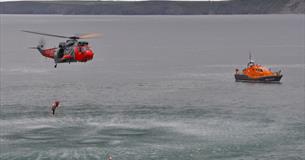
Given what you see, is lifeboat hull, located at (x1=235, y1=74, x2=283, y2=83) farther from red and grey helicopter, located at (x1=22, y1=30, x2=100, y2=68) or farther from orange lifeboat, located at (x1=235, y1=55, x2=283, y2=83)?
red and grey helicopter, located at (x1=22, y1=30, x2=100, y2=68)

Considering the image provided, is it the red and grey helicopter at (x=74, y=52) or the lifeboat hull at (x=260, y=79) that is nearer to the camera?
the red and grey helicopter at (x=74, y=52)

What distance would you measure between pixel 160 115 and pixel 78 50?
62.8 metres

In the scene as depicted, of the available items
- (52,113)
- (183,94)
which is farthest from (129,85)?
(52,113)

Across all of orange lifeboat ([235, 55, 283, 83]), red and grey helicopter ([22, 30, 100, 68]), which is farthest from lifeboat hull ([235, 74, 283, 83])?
red and grey helicopter ([22, 30, 100, 68])

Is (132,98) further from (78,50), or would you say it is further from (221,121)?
(78,50)

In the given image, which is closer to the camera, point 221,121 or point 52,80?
point 221,121

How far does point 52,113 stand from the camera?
140 metres

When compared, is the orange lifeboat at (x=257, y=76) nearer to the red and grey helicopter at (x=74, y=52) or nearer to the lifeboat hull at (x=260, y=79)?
the lifeboat hull at (x=260, y=79)

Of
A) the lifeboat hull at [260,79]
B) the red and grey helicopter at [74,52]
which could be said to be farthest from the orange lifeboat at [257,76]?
the red and grey helicopter at [74,52]

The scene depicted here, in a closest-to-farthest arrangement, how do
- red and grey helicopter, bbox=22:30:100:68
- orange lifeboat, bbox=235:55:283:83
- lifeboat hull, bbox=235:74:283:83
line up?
red and grey helicopter, bbox=22:30:100:68
lifeboat hull, bbox=235:74:283:83
orange lifeboat, bbox=235:55:283:83

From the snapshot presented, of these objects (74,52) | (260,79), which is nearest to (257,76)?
(260,79)

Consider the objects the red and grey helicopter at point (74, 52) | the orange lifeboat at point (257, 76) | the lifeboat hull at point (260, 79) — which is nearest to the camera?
the red and grey helicopter at point (74, 52)

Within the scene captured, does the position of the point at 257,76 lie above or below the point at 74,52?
above

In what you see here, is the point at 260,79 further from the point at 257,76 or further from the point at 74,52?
the point at 74,52
